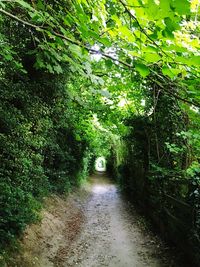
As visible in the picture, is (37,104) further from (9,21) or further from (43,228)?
(43,228)

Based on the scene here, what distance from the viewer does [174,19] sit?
1.76m

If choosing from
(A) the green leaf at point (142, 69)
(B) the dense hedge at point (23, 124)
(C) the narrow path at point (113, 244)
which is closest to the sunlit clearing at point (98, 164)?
(C) the narrow path at point (113, 244)

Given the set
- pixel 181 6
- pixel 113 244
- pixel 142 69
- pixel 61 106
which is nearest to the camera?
pixel 181 6

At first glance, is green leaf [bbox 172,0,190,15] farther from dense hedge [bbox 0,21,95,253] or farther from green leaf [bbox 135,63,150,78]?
dense hedge [bbox 0,21,95,253]

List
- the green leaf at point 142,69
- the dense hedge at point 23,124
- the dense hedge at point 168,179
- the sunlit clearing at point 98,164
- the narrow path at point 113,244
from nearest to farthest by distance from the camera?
the green leaf at point 142,69
the dense hedge at point 23,124
the dense hedge at point 168,179
the narrow path at point 113,244
the sunlit clearing at point 98,164

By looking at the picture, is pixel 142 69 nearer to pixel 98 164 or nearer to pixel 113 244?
pixel 113 244

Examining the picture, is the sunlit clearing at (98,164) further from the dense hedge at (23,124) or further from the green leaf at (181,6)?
the green leaf at (181,6)

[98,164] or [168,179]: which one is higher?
[168,179]

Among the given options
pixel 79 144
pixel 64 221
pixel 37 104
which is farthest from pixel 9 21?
pixel 79 144

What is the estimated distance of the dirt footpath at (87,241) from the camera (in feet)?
24.7

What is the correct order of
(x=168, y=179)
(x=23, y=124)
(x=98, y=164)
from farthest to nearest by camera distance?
(x=98, y=164) < (x=168, y=179) < (x=23, y=124)

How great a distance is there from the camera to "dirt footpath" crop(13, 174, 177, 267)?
297 inches

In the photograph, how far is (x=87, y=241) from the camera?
9.43 meters

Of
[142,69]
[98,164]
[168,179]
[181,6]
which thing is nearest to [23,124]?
[168,179]
